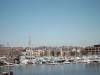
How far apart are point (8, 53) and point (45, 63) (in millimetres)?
6859

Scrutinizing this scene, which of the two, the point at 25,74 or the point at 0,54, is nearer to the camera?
the point at 25,74

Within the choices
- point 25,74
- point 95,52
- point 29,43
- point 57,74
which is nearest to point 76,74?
point 57,74

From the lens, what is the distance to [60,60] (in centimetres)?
2831

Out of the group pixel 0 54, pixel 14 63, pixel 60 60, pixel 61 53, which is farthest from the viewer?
pixel 61 53

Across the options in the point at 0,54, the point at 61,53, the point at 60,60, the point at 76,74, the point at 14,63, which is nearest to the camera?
the point at 76,74

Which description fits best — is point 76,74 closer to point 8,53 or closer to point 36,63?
point 36,63

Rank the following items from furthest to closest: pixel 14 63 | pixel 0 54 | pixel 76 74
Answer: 1. pixel 0 54
2. pixel 14 63
3. pixel 76 74

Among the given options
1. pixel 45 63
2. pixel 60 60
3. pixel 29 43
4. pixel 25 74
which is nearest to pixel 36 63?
pixel 45 63

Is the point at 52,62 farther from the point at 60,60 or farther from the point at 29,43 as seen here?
the point at 29,43

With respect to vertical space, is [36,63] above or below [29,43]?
below

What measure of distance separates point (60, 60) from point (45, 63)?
5.80ft

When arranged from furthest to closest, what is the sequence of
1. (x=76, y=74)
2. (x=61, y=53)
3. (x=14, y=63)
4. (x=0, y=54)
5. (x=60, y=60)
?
(x=61, y=53)
(x=0, y=54)
(x=60, y=60)
(x=14, y=63)
(x=76, y=74)

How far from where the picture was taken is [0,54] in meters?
31.4

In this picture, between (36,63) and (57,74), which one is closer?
(57,74)
